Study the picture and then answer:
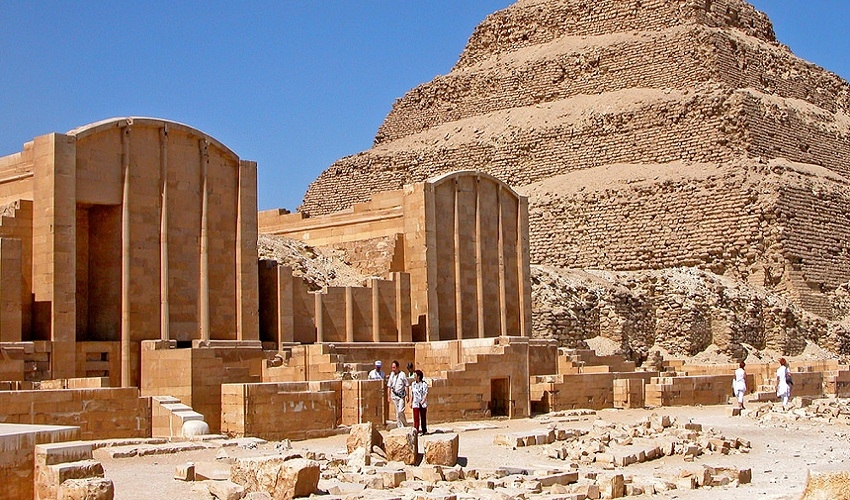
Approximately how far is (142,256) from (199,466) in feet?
27.2

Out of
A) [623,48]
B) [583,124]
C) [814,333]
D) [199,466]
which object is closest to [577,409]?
[199,466]

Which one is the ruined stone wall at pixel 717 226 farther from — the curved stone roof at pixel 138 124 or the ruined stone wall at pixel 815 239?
the curved stone roof at pixel 138 124

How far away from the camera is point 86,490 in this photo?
10.2 m

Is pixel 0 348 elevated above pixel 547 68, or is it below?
below

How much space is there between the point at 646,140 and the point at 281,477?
4424 cm

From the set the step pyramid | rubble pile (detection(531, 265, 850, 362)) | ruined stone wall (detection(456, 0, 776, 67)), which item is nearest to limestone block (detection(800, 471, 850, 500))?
rubble pile (detection(531, 265, 850, 362))

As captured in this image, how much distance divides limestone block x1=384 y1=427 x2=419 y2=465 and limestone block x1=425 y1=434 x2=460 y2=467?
15cm

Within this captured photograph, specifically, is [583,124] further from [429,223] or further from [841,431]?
[841,431]

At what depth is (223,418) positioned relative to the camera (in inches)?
676

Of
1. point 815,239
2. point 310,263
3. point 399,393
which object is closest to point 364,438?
point 399,393

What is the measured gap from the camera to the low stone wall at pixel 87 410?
14477mm

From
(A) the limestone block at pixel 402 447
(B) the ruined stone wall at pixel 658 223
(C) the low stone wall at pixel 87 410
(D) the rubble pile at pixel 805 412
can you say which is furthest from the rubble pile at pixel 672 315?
(A) the limestone block at pixel 402 447

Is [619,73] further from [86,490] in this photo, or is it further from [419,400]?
[86,490]

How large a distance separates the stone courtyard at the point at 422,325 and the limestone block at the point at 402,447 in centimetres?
3
